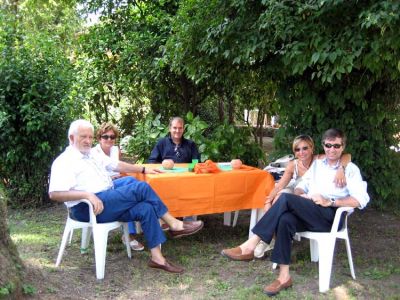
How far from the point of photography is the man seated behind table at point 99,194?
11.7 feet

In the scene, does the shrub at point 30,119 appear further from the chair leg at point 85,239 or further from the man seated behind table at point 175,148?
the chair leg at point 85,239

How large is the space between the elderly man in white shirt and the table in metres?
0.60

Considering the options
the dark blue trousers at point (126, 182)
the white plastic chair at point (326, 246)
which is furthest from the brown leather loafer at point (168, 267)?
the white plastic chair at point (326, 246)

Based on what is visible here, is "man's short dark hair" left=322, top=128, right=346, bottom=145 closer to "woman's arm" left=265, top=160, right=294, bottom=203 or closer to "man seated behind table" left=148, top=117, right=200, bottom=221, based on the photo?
"woman's arm" left=265, top=160, right=294, bottom=203

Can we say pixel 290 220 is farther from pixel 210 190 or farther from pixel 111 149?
pixel 111 149

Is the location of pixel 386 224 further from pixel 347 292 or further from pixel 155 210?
pixel 155 210

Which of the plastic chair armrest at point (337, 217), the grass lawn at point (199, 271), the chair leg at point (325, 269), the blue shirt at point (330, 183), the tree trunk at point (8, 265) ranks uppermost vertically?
the blue shirt at point (330, 183)

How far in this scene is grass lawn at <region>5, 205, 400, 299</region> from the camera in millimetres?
3373

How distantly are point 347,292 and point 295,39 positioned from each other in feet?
7.39

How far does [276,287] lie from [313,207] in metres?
0.67

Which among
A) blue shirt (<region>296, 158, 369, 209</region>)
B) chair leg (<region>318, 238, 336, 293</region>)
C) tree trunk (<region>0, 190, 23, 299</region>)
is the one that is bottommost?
chair leg (<region>318, 238, 336, 293</region>)

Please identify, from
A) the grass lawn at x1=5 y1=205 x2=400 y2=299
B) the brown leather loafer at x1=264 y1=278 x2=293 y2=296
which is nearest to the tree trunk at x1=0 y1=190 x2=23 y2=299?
the grass lawn at x1=5 y1=205 x2=400 y2=299

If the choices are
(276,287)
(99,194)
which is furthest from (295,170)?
(99,194)

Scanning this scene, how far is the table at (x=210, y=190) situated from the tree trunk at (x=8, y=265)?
128 cm
